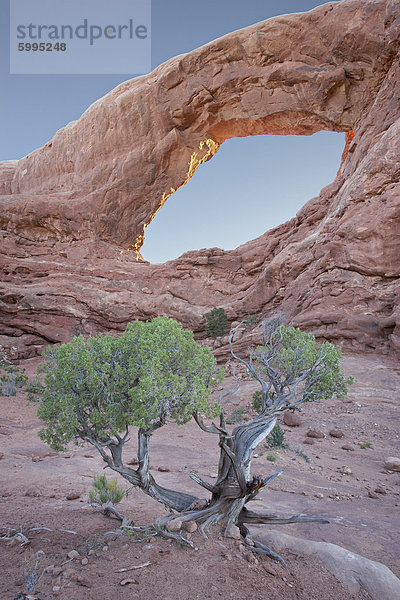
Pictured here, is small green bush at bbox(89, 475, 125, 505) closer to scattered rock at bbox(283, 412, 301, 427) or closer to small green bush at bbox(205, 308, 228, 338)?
scattered rock at bbox(283, 412, 301, 427)

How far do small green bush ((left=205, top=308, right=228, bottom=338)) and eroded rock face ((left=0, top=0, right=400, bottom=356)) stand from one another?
1.13 metres

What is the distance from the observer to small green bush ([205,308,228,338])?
2756cm

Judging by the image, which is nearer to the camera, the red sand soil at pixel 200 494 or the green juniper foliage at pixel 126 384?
the red sand soil at pixel 200 494

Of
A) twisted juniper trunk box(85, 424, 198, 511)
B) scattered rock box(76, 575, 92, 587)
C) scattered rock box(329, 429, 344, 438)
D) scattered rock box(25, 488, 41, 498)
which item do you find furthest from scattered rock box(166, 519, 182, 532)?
scattered rock box(329, 429, 344, 438)

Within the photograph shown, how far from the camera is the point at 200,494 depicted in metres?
7.97

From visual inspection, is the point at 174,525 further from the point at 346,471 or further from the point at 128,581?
the point at 346,471

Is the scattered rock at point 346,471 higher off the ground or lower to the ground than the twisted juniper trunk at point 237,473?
lower

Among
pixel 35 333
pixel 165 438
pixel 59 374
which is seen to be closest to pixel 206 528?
pixel 59 374

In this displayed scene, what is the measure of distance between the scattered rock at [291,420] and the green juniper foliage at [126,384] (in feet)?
28.3

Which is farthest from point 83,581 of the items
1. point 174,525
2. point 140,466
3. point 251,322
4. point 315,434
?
point 251,322

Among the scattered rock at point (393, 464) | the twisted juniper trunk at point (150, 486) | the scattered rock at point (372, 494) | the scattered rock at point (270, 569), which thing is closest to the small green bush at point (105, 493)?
the twisted juniper trunk at point (150, 486)

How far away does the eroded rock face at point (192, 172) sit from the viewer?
69.8 feet

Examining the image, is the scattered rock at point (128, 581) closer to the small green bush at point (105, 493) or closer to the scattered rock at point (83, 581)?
the scattered rock at point (83, 581)

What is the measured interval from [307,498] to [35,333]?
27670 mm
